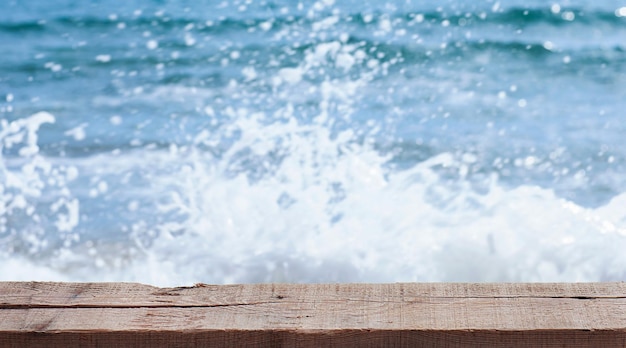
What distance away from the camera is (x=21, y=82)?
5.61m

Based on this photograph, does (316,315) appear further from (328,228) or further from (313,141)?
(313,141)

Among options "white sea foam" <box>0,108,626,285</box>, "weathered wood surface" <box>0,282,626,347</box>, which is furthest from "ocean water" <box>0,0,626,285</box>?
Answer: "weathered wood surface" <box>0,282,626,347</box>

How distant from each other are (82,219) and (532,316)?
2.65 m

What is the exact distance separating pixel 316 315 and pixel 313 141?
3.58 m

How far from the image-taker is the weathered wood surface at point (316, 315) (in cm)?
84

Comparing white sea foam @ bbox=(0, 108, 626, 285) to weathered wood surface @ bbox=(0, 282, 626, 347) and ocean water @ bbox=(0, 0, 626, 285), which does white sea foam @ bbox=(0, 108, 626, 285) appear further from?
weathered wood surface @ bbox=(0, 282, 626, 347)

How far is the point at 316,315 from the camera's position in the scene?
2.85 feet

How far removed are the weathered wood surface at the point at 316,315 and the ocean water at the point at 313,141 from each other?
6.30 feet

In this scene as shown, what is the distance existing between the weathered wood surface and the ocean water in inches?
75.6

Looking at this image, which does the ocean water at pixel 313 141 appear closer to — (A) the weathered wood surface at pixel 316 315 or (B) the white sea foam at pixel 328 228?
(B) the white sea foam at pixel 328 228

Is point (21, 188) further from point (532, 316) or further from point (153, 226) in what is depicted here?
point (532, 316)

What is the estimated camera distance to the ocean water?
2998 mm

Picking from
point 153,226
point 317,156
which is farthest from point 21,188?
point 317,156

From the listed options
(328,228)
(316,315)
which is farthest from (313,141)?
(316,315)
